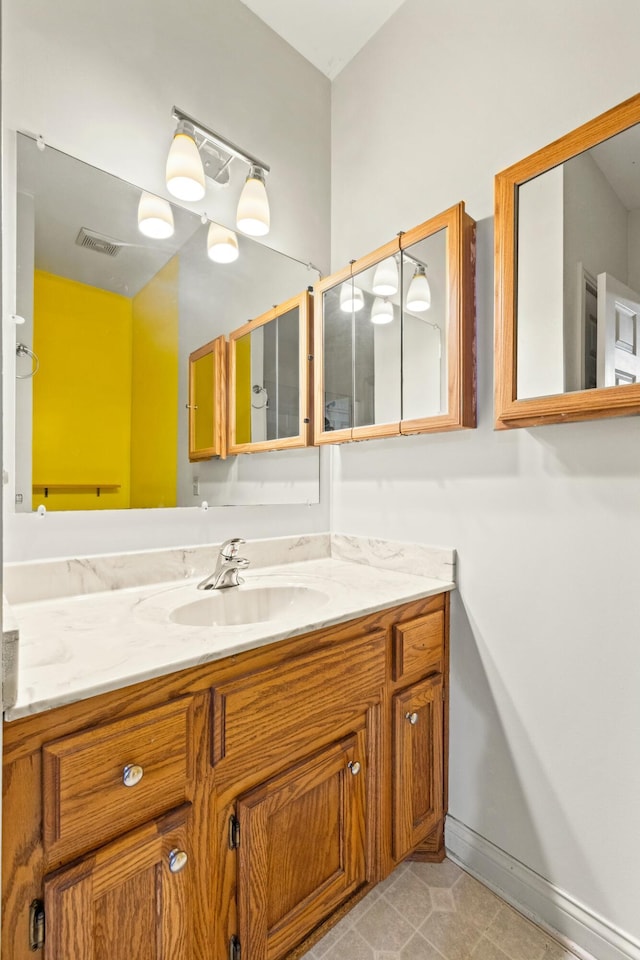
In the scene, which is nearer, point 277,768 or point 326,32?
point 277,768

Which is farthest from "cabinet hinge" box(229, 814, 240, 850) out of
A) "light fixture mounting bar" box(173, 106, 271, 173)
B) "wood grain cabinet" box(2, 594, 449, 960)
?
"light fixture mounting bar" box(173, 106, 271, 173)

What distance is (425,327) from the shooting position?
1402 millimetres

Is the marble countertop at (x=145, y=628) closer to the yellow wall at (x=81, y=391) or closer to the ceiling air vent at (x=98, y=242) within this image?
the yellow wall at (x=81, y=391)

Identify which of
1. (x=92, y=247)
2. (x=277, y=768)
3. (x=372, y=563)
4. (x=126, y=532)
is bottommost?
Result: (x=277, y=768)

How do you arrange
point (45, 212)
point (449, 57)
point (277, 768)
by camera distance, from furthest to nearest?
point (449, 57) < point (45, 212) < point (277, 768)

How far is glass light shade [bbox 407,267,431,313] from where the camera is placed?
1.39 metres

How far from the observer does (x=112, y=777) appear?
2.48 feet

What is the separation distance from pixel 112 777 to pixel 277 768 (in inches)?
13.6

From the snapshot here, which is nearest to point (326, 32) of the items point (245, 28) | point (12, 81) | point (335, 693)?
point (245, 28)

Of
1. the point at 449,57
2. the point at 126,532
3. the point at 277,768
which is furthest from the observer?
the point at 449,57

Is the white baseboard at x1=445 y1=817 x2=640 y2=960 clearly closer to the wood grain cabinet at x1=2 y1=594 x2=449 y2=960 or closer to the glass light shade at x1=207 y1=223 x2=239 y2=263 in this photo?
the wood grain cabinet at x1=2 y1=594 x2=449 y2=960

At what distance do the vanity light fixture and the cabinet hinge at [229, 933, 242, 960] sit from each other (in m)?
1.79

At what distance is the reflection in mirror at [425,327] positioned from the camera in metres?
1.34

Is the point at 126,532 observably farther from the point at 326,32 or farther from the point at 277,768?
the point at 326,32
